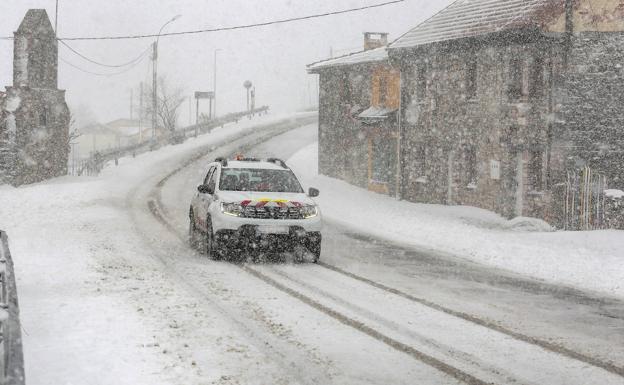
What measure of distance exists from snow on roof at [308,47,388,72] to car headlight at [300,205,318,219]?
2231 cm

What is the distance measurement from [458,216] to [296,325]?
18.1 m

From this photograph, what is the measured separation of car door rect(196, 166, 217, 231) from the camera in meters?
14.7

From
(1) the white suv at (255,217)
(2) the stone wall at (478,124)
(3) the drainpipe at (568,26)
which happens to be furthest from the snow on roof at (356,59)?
(1) the white suv at (255,217)

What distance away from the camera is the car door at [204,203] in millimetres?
14661

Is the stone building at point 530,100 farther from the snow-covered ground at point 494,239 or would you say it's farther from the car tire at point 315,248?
the car tire at point 315,248

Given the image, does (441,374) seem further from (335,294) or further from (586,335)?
(335,294)

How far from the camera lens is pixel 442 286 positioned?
472 inches

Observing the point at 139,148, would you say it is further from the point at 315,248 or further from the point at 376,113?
the point at 315,248

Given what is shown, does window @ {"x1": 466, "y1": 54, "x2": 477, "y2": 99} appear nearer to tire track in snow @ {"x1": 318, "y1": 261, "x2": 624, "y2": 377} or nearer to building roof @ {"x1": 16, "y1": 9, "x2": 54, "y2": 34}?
tire track in snow @ {"x1": 318, "y1": 261, "x2": 624, "y2": 377}

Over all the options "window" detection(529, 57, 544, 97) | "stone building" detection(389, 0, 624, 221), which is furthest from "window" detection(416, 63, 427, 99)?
"window" detection(529, 57, 544, 97)

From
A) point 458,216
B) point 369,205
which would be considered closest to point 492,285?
point 458,216

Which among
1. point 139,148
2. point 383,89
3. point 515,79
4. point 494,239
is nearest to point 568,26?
point 515,79

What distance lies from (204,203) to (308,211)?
7.43 feet

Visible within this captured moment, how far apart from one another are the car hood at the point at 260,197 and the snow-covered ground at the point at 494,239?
404cm
